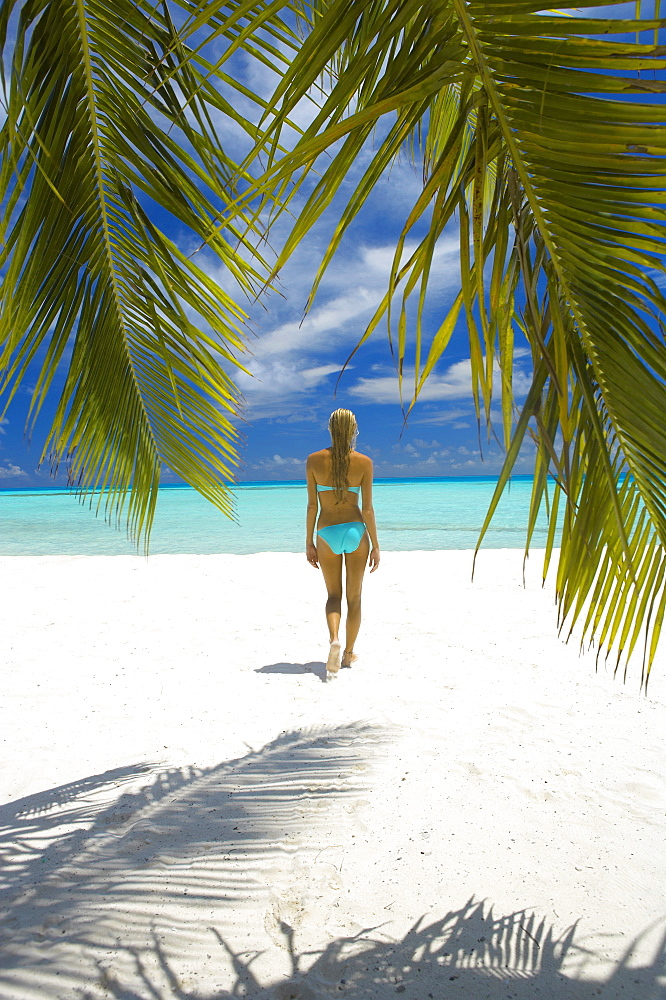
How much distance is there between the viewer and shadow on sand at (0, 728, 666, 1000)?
62.0 inches

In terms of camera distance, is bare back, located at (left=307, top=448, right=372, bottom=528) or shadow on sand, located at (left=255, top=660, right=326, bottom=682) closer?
shadow on sand, located at (left=255, top=660, right=326, bottom=682)

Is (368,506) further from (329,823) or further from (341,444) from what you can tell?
(329,823)

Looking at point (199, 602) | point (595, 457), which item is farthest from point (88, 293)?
point (199, 602)

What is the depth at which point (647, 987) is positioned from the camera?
155 cm

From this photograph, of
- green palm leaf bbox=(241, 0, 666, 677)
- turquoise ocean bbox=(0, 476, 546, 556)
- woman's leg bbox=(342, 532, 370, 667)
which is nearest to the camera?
green palm leaf bbox=(241, 0, 666, 677)

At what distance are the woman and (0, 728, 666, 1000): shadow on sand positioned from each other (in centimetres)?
178

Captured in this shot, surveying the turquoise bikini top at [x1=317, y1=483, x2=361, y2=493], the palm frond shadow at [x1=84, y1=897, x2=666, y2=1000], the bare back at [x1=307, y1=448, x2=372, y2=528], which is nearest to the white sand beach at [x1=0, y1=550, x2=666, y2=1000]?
the palm frond shadow at [x1=84, y1=897, x2=666, y2=1000]

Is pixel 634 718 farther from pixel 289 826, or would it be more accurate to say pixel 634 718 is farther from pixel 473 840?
pixel 289 826

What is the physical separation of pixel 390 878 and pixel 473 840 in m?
0.36

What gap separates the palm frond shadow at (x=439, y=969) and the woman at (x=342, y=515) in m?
2.41

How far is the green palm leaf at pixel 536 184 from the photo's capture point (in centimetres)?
84

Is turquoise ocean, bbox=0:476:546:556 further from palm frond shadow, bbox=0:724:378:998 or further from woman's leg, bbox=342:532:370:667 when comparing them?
palm frond shadow, bbox=0:724:378:998

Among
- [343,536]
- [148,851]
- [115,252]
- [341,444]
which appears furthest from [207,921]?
[341,444]

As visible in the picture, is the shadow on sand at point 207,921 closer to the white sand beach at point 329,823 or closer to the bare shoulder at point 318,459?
the white sand beach at point 329,823
